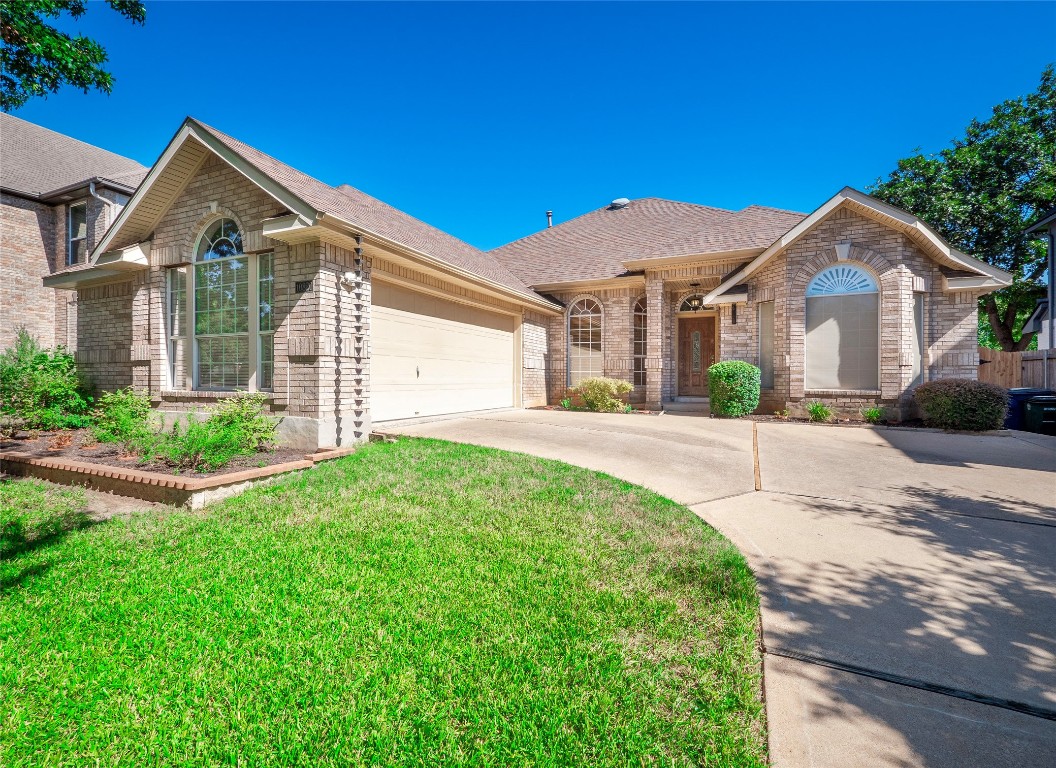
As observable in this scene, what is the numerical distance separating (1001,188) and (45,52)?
27110 millimetres

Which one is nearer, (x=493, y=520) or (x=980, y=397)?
(x=493, y=520)

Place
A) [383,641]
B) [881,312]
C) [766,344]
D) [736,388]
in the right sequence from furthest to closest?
[766,344] → [736,388] → [881,312] → [383,641]

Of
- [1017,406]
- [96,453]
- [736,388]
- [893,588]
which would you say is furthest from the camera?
[736,388]

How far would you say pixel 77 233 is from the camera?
15727 millimetres

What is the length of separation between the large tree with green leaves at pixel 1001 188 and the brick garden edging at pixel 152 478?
22916 millimetres

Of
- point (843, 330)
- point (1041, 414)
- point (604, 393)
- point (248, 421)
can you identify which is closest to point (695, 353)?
point (604, 393)

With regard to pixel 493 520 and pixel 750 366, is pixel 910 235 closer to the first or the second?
pixel 750 366

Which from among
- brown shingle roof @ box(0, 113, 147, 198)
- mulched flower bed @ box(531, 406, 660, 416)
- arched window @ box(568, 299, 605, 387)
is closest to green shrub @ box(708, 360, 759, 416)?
mulched flower bed @ box(531, 406, 660, 416)

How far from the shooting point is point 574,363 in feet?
47.2

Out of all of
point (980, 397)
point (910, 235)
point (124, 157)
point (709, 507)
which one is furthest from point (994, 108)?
point (124, 157)

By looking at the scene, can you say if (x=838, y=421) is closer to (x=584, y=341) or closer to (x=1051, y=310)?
(x=584, y=341)

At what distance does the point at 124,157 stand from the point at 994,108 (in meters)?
36.2

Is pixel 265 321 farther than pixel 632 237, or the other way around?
pixel 632 237

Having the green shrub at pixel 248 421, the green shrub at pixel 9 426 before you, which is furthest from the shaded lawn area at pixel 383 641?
the green shrub at pixel 9 426
